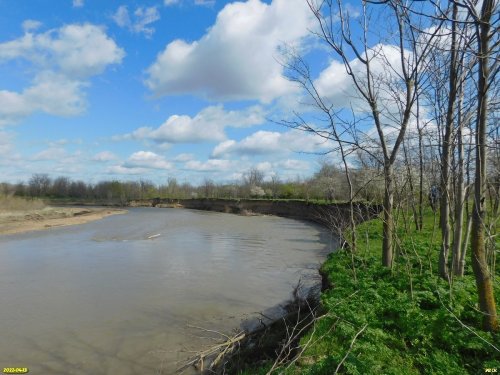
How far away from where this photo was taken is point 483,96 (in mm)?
4523

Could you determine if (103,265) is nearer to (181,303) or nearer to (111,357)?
(181,303)

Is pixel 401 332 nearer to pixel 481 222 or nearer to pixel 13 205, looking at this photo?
pixel 481 222

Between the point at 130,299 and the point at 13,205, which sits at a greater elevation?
the point at 13,205

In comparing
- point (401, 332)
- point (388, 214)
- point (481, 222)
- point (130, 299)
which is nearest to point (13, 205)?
point (130, 299)

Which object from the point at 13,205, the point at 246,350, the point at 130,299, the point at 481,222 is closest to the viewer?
the point at 481,222

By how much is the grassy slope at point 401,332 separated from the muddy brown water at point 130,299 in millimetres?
3134

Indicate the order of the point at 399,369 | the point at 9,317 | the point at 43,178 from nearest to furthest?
the point at 399,369
the point at 9,317
the point at 43,178

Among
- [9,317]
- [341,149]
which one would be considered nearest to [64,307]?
[9,317]

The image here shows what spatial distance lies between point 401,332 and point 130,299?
29.0ft

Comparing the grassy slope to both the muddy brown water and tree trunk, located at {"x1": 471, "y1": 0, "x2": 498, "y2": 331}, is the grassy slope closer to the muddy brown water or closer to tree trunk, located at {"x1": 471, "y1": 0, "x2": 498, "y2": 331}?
tree trunk, located at {"x1": 471, "y1": 0, "x2": 498, "y2": 331}

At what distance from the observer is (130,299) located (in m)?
11.7

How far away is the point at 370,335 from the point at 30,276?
603 inches

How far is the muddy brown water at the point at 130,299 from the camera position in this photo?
7.48 m

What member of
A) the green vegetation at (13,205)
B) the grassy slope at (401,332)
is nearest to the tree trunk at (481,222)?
the grassy slope at (401,332)
